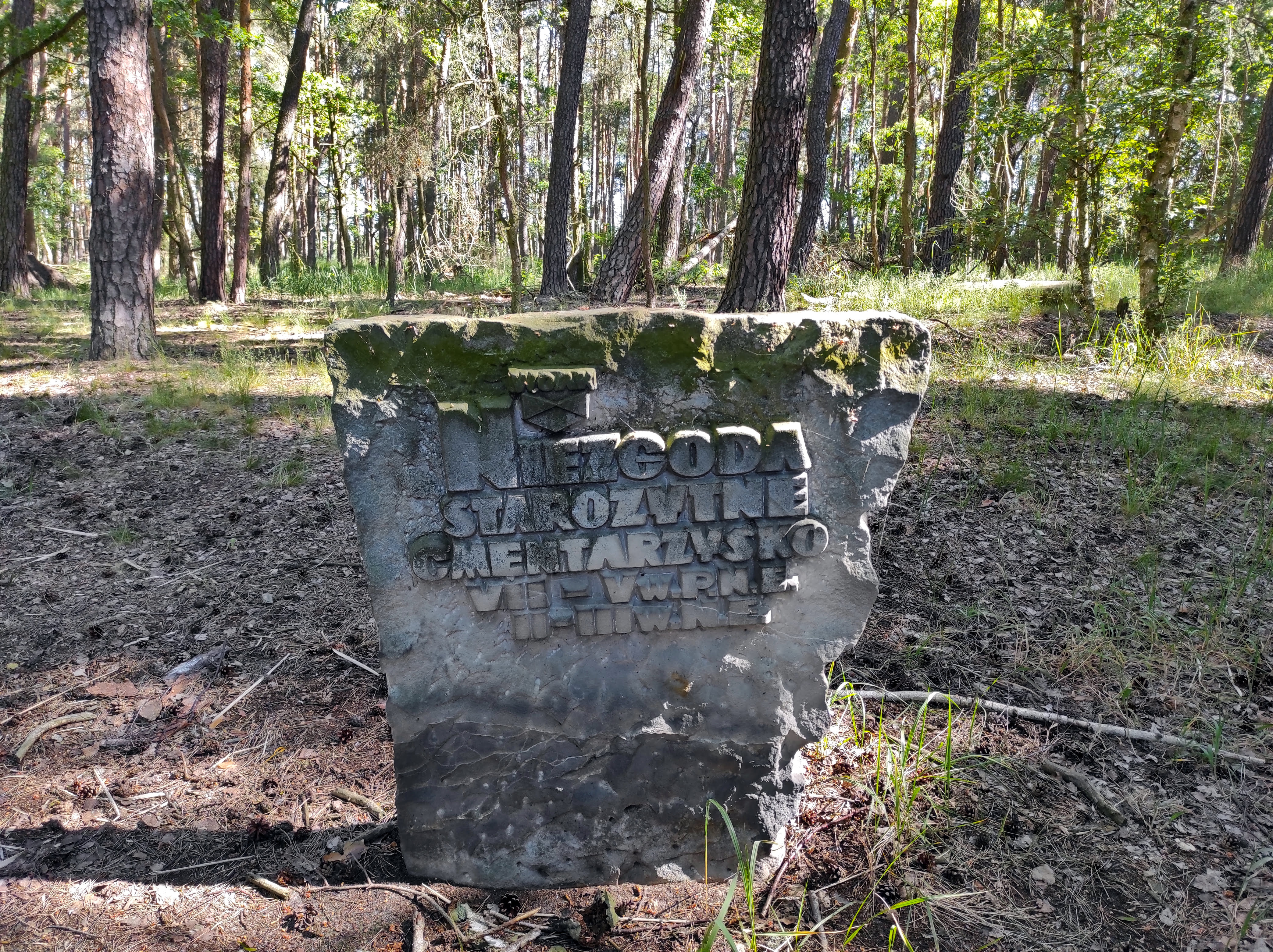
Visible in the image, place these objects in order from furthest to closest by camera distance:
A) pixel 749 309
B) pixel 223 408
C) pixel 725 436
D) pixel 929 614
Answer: pixel 749 309, pixel 223 408, pixel 929 614, pixel 725 436

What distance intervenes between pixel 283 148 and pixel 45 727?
36.5ft

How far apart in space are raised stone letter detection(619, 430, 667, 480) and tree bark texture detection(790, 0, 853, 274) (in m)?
8.94

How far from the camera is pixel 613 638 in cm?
228

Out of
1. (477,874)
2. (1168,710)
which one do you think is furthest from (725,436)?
(1168,710)

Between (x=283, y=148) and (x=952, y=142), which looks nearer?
(x=952, y=142)

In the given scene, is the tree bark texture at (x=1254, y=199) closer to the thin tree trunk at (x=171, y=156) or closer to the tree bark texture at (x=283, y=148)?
the tree bark texture at (x=283, y=148)

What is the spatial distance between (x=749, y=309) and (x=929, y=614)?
318cm

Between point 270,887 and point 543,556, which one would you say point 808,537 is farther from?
point 270,887

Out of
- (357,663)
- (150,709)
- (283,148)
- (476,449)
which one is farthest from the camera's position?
(283,148)

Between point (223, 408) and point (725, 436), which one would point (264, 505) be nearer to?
point (223, 408)

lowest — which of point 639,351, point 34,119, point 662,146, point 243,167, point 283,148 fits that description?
point 639,351

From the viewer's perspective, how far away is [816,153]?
10.6 meters

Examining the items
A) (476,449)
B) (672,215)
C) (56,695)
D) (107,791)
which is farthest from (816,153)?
(107,791)

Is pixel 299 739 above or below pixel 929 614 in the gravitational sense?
below
